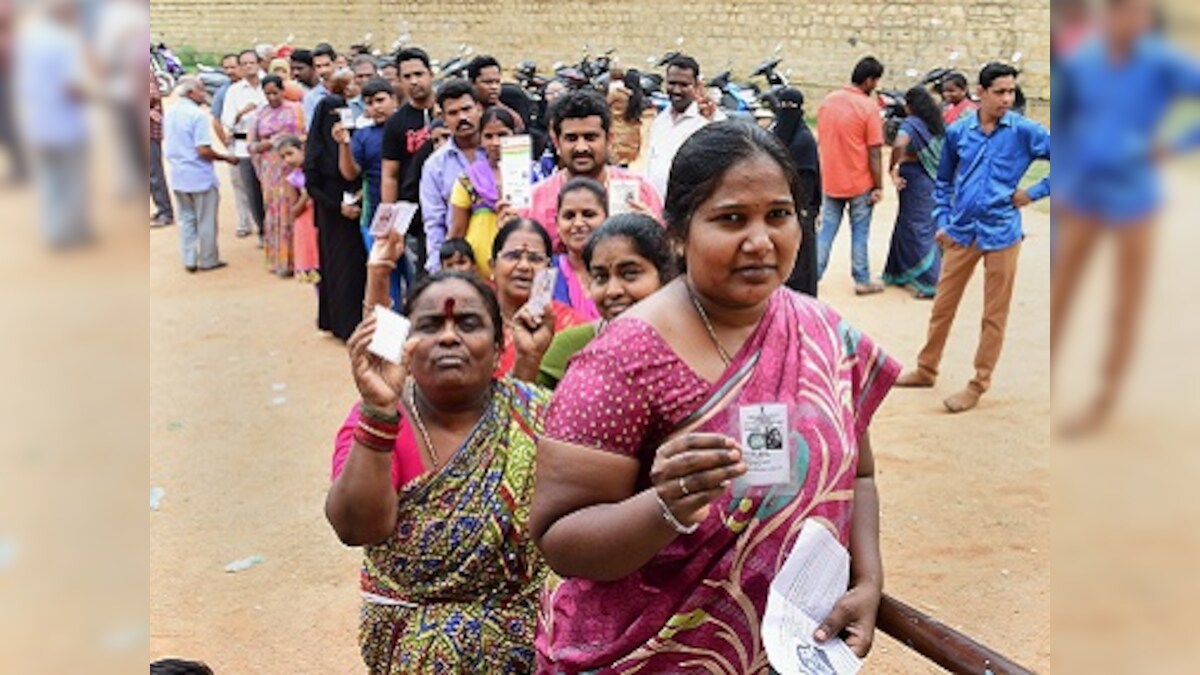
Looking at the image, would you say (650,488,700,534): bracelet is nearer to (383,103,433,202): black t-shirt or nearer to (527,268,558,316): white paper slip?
(527,268,558,316): white paper slip

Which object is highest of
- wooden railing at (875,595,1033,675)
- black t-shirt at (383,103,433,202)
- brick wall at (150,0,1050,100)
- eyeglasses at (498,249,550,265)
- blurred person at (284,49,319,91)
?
brick wall at (150,0,1050,100)

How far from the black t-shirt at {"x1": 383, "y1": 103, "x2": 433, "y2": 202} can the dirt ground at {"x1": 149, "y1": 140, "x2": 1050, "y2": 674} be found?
146 cm

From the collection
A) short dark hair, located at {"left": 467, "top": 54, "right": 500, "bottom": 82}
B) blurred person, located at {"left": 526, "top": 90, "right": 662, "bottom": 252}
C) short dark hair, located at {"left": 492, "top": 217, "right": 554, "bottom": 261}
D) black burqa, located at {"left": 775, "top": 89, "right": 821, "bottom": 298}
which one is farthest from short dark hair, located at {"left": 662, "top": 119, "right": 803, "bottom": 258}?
short dark hair, located at {"left": 467, "top": 54, "right": 500, "bottom": 82}

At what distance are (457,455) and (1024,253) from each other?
918 centimetres

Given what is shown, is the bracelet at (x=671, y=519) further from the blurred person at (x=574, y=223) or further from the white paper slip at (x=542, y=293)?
the blurred person at (x=574, y=223)

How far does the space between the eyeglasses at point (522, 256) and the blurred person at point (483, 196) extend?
1221mm

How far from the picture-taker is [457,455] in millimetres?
2498

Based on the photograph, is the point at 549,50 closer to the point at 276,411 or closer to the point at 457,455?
the point at 276,411

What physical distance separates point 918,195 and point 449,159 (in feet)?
16.1
